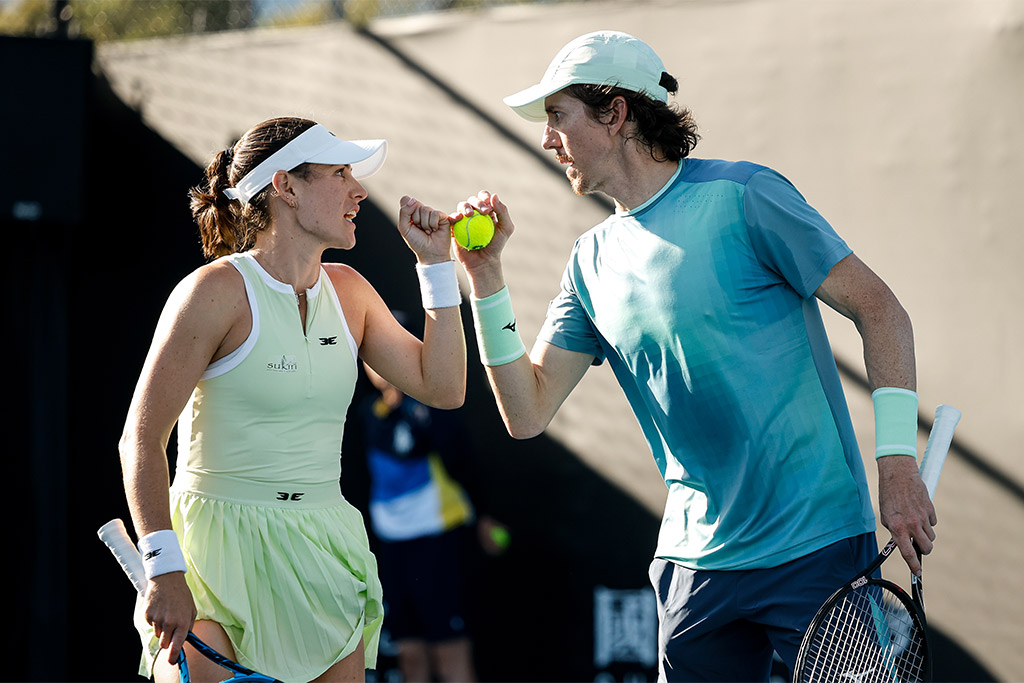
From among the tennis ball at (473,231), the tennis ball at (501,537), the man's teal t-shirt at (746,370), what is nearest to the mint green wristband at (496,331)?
the tennis ball at (473,231)

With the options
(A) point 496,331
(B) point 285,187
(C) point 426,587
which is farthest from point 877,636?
(C) point 426,587

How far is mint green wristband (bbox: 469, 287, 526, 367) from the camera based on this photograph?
2.52 meters

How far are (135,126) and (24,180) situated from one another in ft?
2.90

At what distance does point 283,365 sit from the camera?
2.27 metres

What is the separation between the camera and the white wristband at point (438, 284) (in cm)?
249

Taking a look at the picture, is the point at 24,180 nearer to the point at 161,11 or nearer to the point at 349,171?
the point at 161,11

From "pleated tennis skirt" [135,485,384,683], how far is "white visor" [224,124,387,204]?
0.68m

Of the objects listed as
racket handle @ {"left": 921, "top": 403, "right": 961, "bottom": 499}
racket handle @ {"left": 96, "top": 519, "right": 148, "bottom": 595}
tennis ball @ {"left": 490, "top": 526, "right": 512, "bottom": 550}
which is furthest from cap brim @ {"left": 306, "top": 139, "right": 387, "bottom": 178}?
tennis ball @ {"left": 490, "top": 526, "right": 512, "bottom": 550}

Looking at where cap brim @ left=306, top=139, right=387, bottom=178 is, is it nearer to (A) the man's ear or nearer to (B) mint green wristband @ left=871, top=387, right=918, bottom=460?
(A) the man's ear

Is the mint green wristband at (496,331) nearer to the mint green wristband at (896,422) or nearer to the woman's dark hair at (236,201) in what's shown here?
the woman's dark hair at (236,201)

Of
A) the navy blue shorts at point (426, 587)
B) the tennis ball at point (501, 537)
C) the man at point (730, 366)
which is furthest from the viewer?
the tennis ball at point (501, 537)

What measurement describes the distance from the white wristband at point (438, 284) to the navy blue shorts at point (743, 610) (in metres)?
0.77

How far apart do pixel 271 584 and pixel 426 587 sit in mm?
2601

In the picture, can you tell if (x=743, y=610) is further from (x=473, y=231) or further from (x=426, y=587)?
(x=426, y=587)
